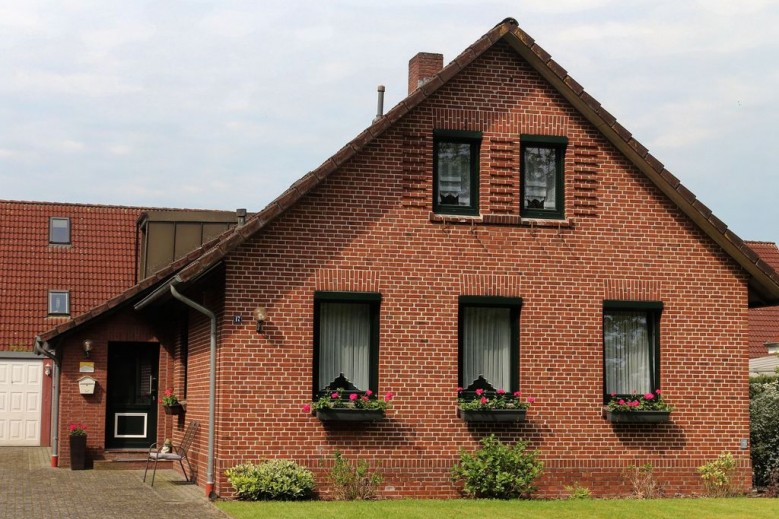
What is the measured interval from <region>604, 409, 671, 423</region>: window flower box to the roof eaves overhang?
2.81 metres

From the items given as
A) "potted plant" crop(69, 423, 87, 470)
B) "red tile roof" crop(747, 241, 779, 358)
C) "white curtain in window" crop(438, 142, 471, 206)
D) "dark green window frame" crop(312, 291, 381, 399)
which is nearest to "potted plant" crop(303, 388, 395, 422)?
"dark green window frame" crop(312, 291, 381, 399)

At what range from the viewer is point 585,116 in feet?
60.5

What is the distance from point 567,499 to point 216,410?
17.4 ft

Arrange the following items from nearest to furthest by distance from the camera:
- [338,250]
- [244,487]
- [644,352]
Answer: [244,487] < [338,250] < [644,352]

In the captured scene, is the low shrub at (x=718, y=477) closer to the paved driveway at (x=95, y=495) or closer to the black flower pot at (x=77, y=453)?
the paved driveway at (x=95, y=495)

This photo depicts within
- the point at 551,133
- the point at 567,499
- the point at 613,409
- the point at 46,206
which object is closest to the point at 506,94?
the point at 551,133

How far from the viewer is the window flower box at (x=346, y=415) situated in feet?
55.2

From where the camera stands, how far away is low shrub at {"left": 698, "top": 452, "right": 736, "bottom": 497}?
18234mm

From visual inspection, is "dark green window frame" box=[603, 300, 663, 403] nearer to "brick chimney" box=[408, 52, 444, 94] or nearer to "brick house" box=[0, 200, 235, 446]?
"brick chimney" box=[408, 52, 444, 94]

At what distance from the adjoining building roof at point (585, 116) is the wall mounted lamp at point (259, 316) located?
0.90 meters

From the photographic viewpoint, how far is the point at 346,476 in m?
16.8

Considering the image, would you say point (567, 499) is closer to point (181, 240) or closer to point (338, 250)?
point (338, 250)

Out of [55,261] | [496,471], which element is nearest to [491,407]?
[496,471]

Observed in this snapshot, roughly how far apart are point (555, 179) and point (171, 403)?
26.3 ft
